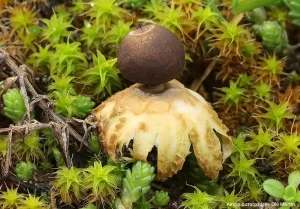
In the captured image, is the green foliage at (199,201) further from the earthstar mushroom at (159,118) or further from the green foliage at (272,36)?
the green foliage at (272,36)

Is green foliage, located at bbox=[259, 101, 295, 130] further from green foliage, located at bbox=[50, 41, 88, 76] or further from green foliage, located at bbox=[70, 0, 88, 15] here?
green foliage, located at bbox=[70, 0, 88, 15]

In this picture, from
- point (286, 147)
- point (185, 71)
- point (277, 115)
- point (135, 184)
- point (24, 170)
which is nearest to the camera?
point (135, 184)

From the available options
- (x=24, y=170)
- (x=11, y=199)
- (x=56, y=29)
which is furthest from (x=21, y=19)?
(x=11, y=199)

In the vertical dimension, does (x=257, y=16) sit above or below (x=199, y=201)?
above

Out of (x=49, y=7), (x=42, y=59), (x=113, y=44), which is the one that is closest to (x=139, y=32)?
(x=113, y=44)

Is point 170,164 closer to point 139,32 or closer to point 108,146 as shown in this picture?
point 108,146

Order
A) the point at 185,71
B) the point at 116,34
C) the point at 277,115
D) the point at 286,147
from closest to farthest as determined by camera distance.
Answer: the point at 286,147 → the point at 277,115 → the point at 116,34 → the point at 185,71

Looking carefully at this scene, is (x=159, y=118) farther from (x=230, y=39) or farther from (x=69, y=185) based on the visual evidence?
(x=230, y=39)
